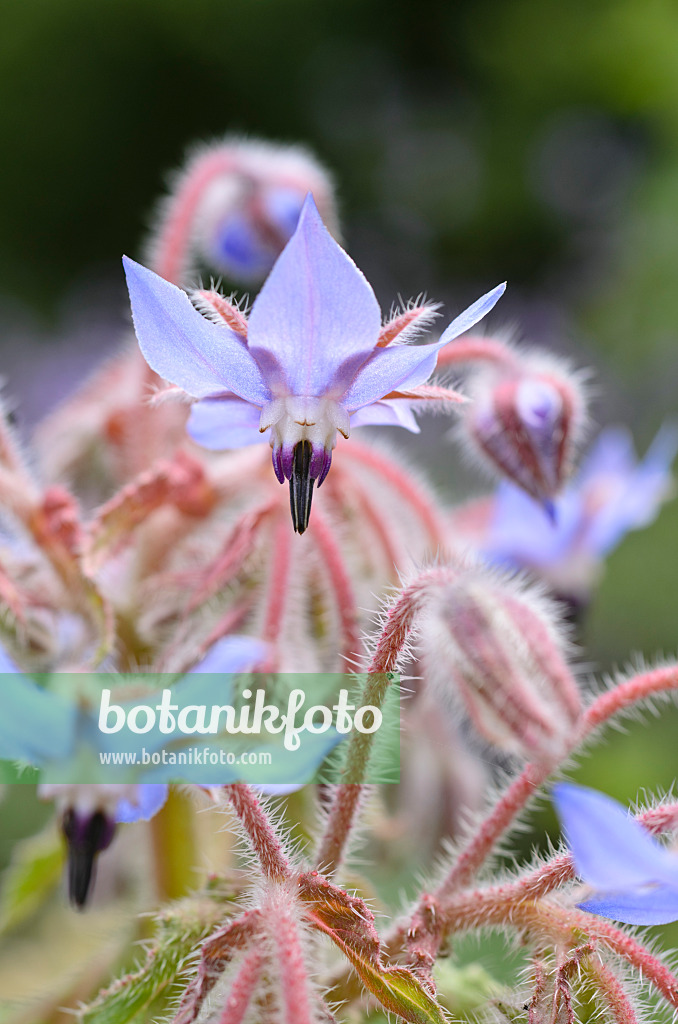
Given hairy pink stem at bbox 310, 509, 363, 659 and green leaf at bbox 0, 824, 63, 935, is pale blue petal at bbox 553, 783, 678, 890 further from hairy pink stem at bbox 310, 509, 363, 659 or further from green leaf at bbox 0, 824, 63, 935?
green leaf at bbox 0, 824, 63, 935

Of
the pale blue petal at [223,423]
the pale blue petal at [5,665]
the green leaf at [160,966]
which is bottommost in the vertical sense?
the green leaf at [160,966]

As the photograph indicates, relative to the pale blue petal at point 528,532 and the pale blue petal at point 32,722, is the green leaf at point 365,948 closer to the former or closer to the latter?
the pale blue petal at point 32,722

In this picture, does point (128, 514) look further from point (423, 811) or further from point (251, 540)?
point (423, 811)

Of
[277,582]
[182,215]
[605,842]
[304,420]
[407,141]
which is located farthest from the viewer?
[407,141]

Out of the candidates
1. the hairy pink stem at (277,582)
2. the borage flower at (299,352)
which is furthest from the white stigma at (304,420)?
the hairy pink stem at (277,582)

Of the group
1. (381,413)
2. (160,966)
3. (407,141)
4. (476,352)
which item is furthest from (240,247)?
(407,141)

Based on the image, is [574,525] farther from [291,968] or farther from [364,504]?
[291,968]

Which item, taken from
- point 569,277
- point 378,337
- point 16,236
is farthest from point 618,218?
point 378,337
